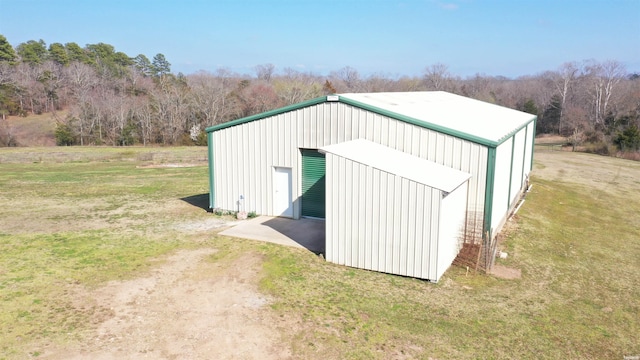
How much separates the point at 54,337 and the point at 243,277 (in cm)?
420

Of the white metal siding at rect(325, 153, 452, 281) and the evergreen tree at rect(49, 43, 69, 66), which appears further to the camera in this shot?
the evergreen tree at rect(49, 43, 69, 66)

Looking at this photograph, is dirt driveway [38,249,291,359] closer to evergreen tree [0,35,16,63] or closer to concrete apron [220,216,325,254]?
concrete apron [220,216,325,254]

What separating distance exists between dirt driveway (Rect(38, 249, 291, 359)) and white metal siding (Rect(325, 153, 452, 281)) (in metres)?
2.50

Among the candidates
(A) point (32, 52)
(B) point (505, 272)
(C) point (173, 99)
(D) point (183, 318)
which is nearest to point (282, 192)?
(B) point (505, 272)

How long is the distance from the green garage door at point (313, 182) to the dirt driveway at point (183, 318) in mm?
4720

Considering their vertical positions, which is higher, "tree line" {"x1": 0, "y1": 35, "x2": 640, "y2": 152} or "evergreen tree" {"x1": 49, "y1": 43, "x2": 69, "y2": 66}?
"evergreen tree" {"x1": 49, "y1": 43, "x2": 69, "y2": 66}

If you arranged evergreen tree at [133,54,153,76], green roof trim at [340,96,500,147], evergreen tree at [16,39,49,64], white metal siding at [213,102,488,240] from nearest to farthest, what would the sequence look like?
1. green roof trim at [340,96,500,147]
2. white metal siding at [213,102,488,240]
3. evergreen tree at [16,39,49,64]
4. evergreen tree at [133,54,153,76]

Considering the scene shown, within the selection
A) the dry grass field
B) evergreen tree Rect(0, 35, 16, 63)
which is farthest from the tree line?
the dry grass field

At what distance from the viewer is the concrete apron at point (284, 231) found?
554 inches

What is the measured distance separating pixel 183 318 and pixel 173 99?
51.7 m

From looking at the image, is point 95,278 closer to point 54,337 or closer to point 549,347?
point 54,337

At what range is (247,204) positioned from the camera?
17344mm

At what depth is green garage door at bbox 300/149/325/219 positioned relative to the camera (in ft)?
53.2

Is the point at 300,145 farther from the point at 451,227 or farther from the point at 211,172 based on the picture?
the point at 451,227
